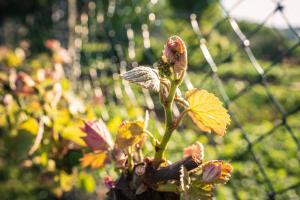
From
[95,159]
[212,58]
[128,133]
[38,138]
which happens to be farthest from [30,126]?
[212,58]

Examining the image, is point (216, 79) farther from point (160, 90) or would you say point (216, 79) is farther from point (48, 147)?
point (160, 90)

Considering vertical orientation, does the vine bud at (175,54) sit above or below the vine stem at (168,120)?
above

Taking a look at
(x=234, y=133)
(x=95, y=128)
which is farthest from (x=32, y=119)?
(x=234, y=133)

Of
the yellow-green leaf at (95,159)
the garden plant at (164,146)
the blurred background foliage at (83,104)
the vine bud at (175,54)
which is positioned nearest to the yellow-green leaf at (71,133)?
the blurred background foliage at (83,104)

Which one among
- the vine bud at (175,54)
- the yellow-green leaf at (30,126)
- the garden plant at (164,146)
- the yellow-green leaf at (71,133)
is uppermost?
the yellow-green leaf at (30,126)

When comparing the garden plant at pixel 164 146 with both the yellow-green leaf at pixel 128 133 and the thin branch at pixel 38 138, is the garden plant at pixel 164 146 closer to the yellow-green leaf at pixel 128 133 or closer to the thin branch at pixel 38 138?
the yellow-green leaf at pixel 128 133

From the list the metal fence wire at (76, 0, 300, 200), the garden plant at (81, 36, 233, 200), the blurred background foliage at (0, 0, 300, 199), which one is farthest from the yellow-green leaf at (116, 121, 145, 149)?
the metal fence wire at (76, 0, 300, 200)
